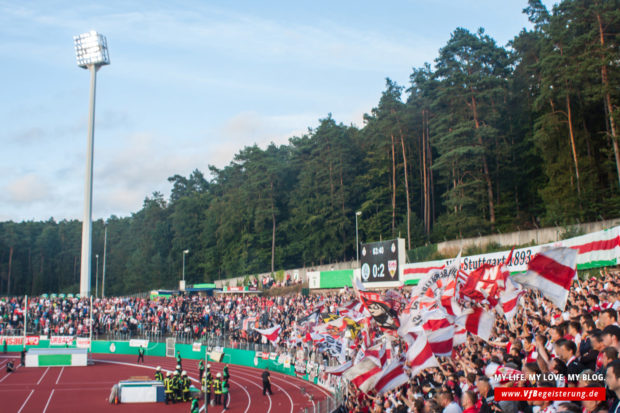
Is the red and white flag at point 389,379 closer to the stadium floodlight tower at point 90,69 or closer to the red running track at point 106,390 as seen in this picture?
the red running track at point 106,390

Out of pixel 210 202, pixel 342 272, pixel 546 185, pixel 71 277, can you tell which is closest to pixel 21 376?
pixel 342 272

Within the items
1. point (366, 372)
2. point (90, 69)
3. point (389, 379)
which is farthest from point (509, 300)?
point (90, 69)

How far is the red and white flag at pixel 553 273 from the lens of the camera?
9891 mm

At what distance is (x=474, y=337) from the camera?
16.2 metres

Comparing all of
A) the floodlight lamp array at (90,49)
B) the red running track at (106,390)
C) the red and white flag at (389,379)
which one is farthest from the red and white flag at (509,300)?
the floodlight lamp array at (90,49)

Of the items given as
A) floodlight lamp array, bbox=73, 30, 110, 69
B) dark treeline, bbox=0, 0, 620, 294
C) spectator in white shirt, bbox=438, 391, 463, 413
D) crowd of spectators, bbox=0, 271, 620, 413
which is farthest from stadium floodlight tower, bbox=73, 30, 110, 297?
spectator in white shirt, bbox=438, 391, 463, 413

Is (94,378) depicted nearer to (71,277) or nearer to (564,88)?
(564,88)

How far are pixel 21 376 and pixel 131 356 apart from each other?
10.1m

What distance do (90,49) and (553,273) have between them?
2658 inches

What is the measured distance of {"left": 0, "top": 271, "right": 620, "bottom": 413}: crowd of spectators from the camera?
6246mm

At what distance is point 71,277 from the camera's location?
121125 mm

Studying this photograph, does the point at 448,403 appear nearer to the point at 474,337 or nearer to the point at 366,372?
the point at 366,372

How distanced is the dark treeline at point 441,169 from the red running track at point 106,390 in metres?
21.6

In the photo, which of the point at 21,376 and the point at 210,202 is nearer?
the point at 21,376
